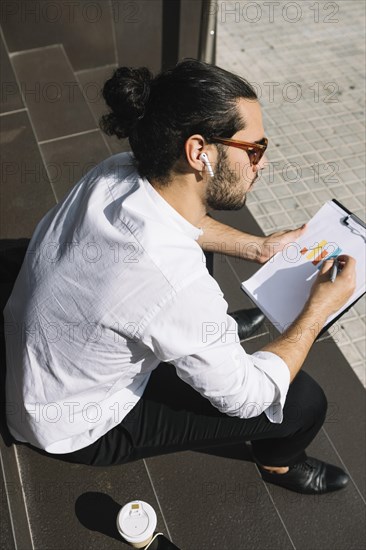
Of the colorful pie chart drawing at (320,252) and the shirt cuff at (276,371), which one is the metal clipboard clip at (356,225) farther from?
the shirt cuff at (276,371)

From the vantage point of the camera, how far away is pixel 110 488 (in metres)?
2.05

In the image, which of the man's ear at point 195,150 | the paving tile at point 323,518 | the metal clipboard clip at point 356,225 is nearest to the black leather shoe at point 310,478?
the paving tile at point 323,518

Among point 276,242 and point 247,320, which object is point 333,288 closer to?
point 276,242

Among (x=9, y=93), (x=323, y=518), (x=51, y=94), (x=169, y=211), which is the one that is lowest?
(x=323, y=518)

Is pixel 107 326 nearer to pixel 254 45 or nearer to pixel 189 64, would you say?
pixel 189 64

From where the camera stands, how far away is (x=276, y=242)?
85.0 inches

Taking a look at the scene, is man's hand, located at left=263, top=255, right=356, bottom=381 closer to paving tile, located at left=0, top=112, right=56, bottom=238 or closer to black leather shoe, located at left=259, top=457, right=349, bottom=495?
black leather shoe, located at left=259, top=457, right=349, bottom=495

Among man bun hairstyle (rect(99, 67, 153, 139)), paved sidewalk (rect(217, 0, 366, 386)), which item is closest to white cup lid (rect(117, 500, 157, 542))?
man bun hairstyle (rect(99, 67, 153, 139))

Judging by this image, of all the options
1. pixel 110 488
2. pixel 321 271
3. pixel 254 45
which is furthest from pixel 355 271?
pixel 254 45

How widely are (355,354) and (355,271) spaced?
1.22 metres

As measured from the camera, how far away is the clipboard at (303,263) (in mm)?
1929

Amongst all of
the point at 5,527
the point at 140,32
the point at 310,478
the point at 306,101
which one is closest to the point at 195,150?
the point at 5,527

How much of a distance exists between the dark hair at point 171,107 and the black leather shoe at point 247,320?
1.32 m

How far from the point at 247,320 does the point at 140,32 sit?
9.12 feet
